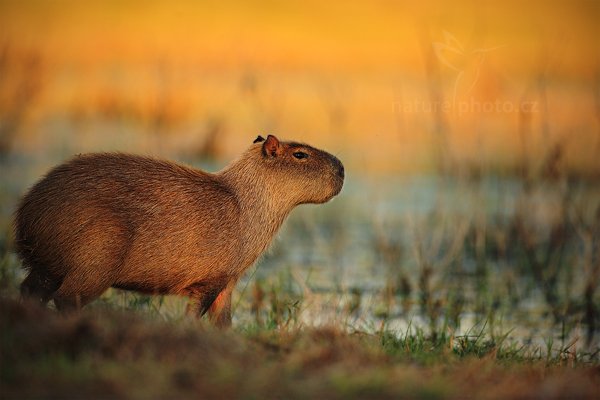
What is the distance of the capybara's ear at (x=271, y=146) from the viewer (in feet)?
18.9

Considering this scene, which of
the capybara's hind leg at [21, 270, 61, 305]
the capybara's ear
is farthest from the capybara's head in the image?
the capybara's hind leg at [21, 270, 61, 305]

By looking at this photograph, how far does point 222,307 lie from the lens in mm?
5488

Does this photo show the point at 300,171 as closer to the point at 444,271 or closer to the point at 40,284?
the point at 40,284

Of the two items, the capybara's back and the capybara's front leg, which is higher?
the capybara's back

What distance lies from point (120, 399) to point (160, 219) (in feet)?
7.33

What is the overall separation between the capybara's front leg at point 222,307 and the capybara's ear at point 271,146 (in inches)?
38.8

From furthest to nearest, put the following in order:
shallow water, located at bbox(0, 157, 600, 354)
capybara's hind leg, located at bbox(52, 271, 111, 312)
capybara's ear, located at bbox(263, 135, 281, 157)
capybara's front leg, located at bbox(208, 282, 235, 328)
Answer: shallow water, located at bbox(0, 157, 600, 354)
capybara's ear, located at bbox(263, 135, 281, 157)
capybara's front leg, located at bbox(208, 282, 235, 328)
capybara's hind leg, located at bbox(52, 271, 111, 312)

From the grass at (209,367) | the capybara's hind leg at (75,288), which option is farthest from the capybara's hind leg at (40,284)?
the grass at (209,367)

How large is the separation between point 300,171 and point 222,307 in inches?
44.6

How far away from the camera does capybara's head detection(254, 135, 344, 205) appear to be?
228 inches

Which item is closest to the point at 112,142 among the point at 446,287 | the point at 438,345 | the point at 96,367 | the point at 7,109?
the point at 7,109

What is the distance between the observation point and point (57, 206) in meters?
4.82

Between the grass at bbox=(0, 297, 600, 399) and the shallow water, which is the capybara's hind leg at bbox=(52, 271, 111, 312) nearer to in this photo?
the grass at bbox=(0, 297, 600, 399)

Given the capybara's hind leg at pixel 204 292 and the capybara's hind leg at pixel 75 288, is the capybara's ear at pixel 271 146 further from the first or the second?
the capybara's hind leg at pixel 75 288
